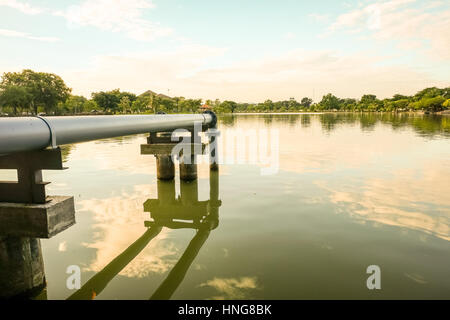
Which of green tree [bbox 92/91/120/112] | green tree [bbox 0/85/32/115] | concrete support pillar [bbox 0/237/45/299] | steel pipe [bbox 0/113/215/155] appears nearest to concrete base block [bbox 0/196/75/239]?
concrete support pillar [bbox 0/237/45/299]

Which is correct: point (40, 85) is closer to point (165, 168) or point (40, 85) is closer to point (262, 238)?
point (165, 168)

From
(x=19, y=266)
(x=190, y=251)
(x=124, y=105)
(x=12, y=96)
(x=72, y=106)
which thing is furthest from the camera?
(x=124, y=105)

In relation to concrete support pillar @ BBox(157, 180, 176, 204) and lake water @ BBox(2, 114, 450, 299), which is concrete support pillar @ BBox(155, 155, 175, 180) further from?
lake water @ BBox(2, 114, 450, 299)

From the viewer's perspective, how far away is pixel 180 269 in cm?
520

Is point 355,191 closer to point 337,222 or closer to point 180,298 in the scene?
point 337,222

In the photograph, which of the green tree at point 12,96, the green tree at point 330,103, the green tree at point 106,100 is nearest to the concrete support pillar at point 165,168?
the green tree at point 12,96

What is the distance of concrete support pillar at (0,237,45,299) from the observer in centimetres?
372

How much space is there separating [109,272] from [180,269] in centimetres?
125

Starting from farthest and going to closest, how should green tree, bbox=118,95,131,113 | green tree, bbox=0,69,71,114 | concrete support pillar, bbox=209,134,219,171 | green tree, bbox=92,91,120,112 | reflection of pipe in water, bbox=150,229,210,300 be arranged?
1. green tree, bbox=92,91,120,112
2. green tree, bbox=118,95,131,113
3. green tree, bbox=0,69,71,114
4. concrete support pillar, bbox=209,134,219,171
5. reflection of pipe in water, bbox=150,229,210,300

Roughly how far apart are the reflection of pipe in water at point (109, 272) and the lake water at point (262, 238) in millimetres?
22

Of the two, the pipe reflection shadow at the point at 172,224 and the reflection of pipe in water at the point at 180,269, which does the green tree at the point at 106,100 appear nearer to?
the pipe reflection shadow at the point at 172,224

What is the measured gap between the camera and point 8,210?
3.53m

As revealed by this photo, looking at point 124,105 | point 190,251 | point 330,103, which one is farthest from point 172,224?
point 330,103
